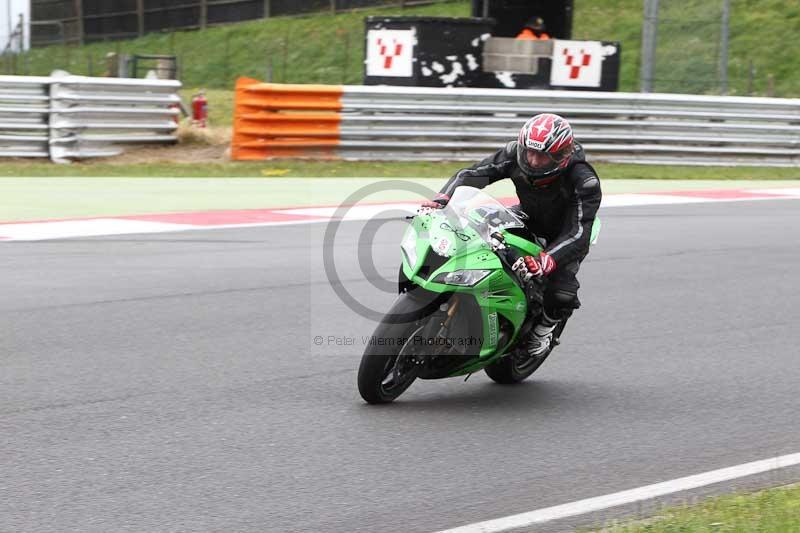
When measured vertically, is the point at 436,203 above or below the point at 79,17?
below

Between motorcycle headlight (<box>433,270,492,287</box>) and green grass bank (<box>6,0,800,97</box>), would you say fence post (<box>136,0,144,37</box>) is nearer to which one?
green grass bank (<box>6,0,800,97</box>)

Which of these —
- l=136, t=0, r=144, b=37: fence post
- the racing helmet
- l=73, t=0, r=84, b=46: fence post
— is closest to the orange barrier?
the racing helmet

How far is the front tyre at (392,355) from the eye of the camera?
6148 millimetres

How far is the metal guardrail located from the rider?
41.0 ft

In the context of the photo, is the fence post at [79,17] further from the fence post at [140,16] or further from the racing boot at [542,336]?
the racing boot at [542,336]

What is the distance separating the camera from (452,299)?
6215 millimetres

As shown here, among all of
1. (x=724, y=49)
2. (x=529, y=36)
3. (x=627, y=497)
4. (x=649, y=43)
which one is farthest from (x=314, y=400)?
(x=724, y=49)

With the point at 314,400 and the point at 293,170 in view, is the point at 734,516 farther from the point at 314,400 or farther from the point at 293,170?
the point at 293,170

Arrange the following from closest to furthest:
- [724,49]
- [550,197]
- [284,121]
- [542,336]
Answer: [550,197], [542,336], [284,121], [724,49]

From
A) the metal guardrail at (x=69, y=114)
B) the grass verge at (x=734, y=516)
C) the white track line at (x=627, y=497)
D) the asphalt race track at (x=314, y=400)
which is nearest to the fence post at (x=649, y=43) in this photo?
the metal guardrail at (x=69, y=114)

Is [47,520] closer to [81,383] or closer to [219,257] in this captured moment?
[81,383]

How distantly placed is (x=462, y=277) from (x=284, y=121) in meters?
13.0

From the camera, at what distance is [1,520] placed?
4.54m

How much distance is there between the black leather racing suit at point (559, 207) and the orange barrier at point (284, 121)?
477 inches
